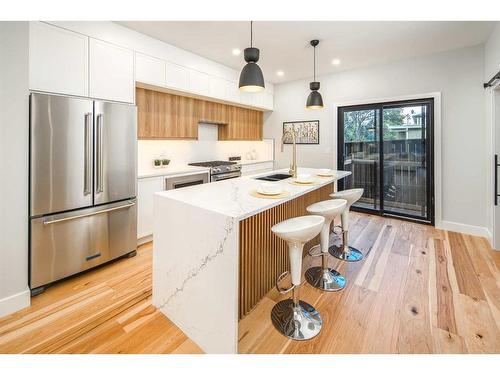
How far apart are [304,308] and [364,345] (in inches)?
19.0

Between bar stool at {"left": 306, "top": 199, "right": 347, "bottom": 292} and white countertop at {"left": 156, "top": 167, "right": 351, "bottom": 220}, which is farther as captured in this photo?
bar stool at {"left": 306, "top": 199, "right": 347, "bottom": 292}

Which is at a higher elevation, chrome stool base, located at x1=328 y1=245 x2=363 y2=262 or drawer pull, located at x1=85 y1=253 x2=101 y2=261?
drawer pull, located at x1=85 y1=253 x2=101 y2=261

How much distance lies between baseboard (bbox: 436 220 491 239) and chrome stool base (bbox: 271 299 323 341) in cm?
325

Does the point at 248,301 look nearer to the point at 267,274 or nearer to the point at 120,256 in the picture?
the point at 267,274

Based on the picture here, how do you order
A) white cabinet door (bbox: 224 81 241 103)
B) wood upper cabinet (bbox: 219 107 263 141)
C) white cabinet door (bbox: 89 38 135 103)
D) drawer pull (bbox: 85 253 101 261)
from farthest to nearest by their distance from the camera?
wood upper cabinet (bbox: 219 107 263 141), white cabinet door (bbox: 224 81 241 103), white cabinet door (bbox: 89 38 135 103), drawer pull (bbox: 85 253 101 261)

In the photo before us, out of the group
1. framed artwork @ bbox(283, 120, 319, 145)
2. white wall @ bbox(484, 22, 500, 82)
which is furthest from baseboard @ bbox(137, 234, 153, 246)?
white wall @ bbox(484, 22, 500, 82)

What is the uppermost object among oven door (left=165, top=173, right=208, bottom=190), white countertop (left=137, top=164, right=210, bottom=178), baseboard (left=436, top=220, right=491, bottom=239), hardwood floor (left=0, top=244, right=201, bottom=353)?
white countertop (left=137, top=164, right=210, bottom=178)

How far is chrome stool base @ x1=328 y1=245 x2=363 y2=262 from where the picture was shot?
2977 mm

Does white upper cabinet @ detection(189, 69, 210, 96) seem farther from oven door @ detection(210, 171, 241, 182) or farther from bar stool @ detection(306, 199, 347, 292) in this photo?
bar stool @ detection(306, 199, 347, 292)

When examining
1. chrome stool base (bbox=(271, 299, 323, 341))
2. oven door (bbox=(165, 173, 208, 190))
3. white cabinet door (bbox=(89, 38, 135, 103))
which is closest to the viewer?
chrome stool base (bbox=(271, 299, 323, 341))

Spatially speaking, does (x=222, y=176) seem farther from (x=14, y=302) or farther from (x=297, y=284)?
(x=14, y=302)

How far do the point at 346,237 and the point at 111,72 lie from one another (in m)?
3.30
